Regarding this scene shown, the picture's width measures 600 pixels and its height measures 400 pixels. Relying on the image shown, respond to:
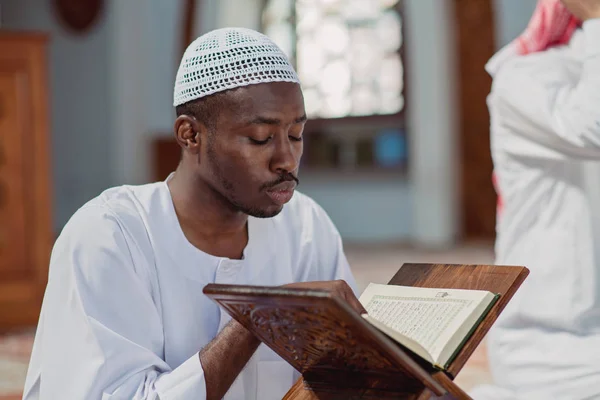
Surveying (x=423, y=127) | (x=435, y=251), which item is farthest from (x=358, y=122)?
(x=435, y=251)

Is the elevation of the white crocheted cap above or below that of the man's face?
above

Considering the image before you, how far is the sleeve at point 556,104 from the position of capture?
108 inches

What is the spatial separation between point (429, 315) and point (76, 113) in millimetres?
11616

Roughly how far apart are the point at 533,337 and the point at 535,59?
90cm

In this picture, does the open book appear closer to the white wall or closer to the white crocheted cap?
the white crocheted cap

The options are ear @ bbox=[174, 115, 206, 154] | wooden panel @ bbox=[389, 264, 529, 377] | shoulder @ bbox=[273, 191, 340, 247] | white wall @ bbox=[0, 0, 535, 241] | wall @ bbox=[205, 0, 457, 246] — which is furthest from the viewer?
white wall @ bbox=[0, 0, 535, 241]

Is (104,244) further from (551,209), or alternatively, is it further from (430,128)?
(430,128)

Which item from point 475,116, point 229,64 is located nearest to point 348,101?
point 475,116

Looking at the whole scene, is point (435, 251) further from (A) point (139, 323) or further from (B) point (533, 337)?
(A) point (139, 323)

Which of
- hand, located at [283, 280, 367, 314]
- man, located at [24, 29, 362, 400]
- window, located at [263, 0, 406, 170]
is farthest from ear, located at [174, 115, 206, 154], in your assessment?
window, located at [263, 0, 406, 170]

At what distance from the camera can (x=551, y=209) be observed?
3027mm

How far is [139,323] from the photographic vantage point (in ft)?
6.94

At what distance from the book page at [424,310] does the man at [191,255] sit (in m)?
0.14

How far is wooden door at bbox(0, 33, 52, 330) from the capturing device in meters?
6.24
